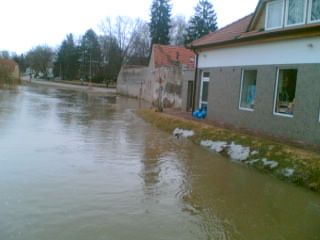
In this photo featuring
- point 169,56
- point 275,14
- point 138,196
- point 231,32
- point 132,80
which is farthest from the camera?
point 132,80

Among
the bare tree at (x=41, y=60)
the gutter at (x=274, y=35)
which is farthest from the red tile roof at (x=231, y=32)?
the bare tree at (x=41, y=60)

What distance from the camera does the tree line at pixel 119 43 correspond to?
56469mm

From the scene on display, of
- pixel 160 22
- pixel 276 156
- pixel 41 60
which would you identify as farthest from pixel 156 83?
pixel 41 60

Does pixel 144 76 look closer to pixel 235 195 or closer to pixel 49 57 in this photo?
pixel 235 195

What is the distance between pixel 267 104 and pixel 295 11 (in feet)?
11.0

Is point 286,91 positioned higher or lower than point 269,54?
lower

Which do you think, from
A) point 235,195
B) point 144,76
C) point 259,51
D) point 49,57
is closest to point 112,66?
point 144,76

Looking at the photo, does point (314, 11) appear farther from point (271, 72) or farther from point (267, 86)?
point (267, 86)

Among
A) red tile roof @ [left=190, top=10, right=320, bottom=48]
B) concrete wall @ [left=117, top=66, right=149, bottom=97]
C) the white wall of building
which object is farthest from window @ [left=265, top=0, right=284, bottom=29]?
concrete wall @ [left=117, top=66, right=149, bottom=97]

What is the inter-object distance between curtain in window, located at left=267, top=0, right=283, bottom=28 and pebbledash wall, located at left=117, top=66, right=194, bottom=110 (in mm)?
7373

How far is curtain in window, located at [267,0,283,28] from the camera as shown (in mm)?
13695

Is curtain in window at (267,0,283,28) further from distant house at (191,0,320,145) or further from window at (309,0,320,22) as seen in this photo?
window at (309,0,320,22)

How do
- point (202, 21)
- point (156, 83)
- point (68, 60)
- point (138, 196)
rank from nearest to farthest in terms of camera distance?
1. point (138, 196)
2. point (156, 83)
3. point (202, 21)
4. point (68, 60)

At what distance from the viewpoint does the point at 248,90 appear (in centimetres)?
1511
